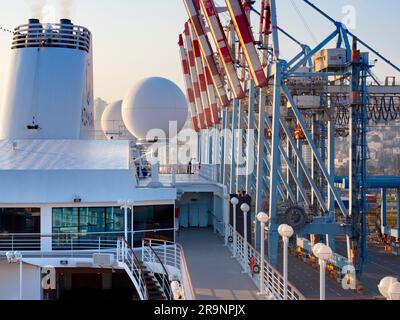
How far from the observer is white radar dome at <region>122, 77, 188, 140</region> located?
104 feet

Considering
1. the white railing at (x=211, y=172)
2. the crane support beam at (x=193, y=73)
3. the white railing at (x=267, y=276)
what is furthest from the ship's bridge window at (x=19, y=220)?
the crane support beam at (x=193, y=73)

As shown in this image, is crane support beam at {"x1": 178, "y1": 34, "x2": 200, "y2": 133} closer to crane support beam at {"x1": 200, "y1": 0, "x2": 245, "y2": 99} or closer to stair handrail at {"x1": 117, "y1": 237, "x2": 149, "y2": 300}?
crane support beam at {"x1": 200, "y1": 0, "x2": 245, "y2": 99}

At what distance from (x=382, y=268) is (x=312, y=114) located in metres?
5.66

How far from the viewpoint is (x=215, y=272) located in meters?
13.2

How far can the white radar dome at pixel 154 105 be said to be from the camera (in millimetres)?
31734

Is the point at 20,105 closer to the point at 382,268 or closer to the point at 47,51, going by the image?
the point at 47,51

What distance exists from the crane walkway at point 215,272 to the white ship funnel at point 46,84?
603 cm

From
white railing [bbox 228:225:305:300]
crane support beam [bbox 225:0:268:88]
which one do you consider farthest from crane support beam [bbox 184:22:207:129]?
white railing [bbox 228:225:305:300]

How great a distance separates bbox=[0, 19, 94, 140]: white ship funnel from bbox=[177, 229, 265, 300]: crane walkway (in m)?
6.03

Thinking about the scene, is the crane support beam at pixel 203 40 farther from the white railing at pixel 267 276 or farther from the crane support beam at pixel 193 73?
the white railing at pixel 267 276

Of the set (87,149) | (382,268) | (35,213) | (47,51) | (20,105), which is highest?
(47,51)

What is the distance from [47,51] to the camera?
72.8 feet

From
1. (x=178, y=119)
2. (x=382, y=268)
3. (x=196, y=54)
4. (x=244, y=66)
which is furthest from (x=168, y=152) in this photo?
(x=382, y=268)

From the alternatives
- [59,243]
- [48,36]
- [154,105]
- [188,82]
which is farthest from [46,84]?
[188,82]
